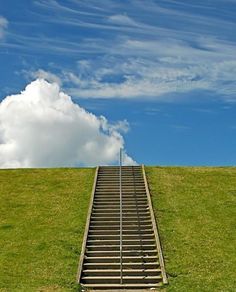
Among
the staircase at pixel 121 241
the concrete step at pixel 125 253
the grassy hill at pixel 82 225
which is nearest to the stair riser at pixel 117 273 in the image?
the staircase at pixel 121 241

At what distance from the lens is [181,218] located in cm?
3572

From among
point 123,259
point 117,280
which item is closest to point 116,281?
point 117,280

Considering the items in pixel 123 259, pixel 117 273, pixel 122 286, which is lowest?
pixel 122 286

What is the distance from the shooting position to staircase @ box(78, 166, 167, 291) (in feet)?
89.7

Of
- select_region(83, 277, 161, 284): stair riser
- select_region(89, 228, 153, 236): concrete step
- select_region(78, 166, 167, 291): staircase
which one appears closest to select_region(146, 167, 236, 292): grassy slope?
select_region(78, 166, 167, 291): staircase

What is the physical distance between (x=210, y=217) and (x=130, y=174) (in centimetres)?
1146

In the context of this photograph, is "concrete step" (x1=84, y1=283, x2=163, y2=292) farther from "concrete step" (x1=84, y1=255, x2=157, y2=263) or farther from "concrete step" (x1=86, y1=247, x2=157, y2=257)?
"concrete step" (x1=86, y1=247, x2=157, y2=257)

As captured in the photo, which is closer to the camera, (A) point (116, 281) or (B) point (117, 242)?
(A) point (116, 281)

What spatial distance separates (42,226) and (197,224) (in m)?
9.74

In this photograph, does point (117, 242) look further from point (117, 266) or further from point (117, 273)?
point (117, 273)

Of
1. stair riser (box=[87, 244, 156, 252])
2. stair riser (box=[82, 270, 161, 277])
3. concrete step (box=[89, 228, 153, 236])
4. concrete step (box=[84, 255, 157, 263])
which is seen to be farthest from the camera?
concrete step (box=[89, 228, 153, 236])

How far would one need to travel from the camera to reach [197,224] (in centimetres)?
3478

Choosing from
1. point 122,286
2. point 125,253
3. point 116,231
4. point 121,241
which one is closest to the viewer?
point 122,286

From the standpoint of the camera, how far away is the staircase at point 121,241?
2733 centimetres
